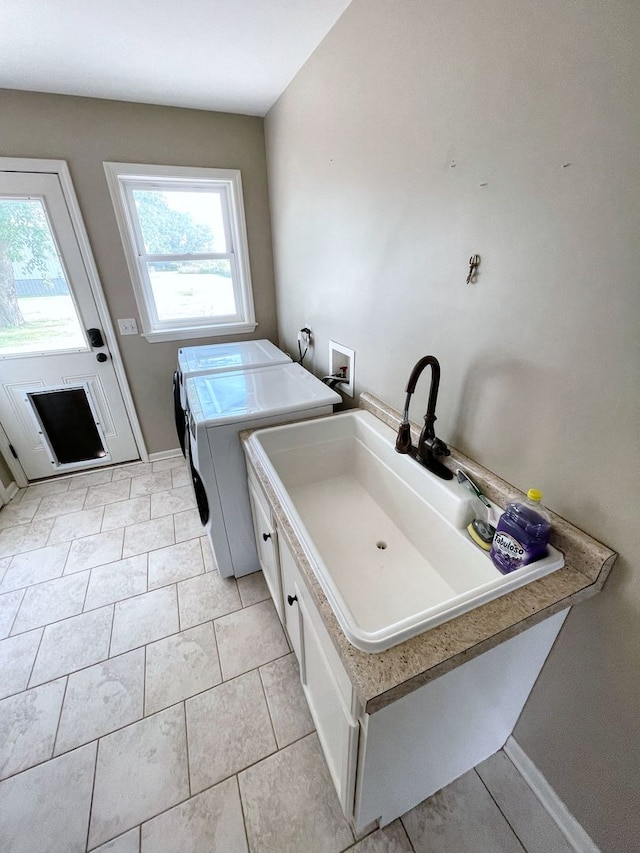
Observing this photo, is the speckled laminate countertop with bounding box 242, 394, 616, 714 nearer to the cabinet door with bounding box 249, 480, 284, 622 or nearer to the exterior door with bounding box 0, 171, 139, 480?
the cabinet door with bounding box 249, 480, 284, 622

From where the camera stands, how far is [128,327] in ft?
8.09

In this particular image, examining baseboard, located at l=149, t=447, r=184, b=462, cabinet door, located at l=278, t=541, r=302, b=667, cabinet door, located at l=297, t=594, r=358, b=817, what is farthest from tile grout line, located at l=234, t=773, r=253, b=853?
baseboard, located at l=149, t=447, r=184, b=462

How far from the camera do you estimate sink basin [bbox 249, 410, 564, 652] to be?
729 mm

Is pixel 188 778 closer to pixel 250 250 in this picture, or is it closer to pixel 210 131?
pixel 250 250

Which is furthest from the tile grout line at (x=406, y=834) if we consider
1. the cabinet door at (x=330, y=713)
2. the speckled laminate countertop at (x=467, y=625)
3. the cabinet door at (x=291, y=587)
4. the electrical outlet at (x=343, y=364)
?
the electrical outlet at (x=343, y=364)

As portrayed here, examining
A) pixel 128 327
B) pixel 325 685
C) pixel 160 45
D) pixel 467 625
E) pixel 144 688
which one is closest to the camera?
pixel 467 625

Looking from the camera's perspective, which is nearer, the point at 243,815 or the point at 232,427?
the point at 243,815

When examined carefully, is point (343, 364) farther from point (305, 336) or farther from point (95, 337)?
point (95, 337)

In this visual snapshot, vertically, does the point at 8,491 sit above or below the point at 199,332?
below

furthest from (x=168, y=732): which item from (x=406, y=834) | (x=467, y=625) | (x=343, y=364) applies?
(x=343, y=364)

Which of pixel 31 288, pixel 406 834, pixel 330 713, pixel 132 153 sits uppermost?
pixel 132 153

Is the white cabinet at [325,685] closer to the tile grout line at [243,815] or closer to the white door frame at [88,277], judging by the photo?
the tile grout line at [243,815]

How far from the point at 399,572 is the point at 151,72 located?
2557 mm

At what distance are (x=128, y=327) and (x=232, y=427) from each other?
1.64m
